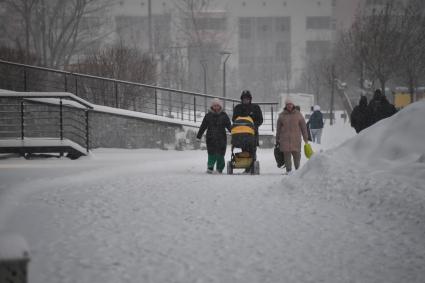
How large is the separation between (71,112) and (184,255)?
10.9 metres

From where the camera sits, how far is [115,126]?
15633 mm

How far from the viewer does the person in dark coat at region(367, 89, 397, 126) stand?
13742mm

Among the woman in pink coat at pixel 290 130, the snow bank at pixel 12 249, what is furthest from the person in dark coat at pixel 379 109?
the snow bank at pixel 12 249

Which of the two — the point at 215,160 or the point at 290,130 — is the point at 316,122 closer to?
the point at 290,130

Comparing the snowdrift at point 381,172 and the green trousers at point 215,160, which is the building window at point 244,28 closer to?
the green trousers at point 215,160

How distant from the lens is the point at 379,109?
13.8m

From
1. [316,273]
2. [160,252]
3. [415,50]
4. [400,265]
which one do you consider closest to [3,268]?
[160,252]

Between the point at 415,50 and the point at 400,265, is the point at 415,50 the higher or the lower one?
the higher one

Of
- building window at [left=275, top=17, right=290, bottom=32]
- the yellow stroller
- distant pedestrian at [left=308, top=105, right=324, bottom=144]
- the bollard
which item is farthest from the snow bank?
building window at [left=275, top=17, right=290, bottom=32]

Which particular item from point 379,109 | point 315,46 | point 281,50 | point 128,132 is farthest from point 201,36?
point 379,109

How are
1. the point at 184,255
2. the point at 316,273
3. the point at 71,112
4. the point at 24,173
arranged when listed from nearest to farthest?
the point at 316,273, the point at 184,255, the point at 24,173, the point at 71,112

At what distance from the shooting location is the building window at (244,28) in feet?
251

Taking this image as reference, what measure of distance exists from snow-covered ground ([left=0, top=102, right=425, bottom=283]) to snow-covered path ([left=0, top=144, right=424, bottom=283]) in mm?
15

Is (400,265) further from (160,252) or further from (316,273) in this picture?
(160,252)
